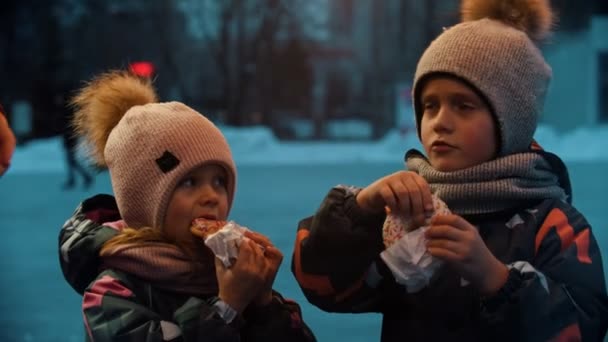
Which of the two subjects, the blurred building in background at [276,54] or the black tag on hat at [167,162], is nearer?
the black tag on hat at [167,162]

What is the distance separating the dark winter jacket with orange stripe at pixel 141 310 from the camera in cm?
136

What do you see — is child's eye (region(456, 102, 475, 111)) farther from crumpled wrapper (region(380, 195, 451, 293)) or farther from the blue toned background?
the blue toned background

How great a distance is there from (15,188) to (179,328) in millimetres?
7561

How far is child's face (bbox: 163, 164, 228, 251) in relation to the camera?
4.94ft

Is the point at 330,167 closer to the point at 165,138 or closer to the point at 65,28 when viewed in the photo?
the point at 65,28

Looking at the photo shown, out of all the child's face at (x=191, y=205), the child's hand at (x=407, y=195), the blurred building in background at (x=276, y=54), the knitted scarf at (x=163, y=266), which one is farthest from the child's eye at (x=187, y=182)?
the blurred building in background at (x=276, y=54)

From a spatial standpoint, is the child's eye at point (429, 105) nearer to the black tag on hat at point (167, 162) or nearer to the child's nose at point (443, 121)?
the child's nose at point (443, 121)

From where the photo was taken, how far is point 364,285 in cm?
148

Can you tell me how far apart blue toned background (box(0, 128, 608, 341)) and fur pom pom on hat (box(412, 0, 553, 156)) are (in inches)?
34.6

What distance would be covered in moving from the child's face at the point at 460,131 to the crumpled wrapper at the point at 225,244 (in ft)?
1.26

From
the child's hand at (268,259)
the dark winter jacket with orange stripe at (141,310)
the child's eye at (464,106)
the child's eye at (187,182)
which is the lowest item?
the dark winter jacket with orange stripe at (141,310)

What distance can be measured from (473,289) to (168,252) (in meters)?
0.55

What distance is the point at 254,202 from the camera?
6.48 m

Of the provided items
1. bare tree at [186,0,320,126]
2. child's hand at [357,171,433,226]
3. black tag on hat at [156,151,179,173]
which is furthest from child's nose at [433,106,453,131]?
bare tree at [186,0,320,126]
